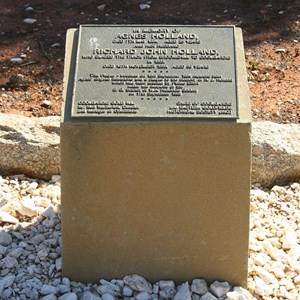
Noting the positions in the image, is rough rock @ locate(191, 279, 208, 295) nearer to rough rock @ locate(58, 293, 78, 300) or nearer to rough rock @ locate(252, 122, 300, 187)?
rough rock @ locate(58, 293, 78, 300)

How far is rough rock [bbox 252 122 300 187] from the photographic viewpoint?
5219 mm

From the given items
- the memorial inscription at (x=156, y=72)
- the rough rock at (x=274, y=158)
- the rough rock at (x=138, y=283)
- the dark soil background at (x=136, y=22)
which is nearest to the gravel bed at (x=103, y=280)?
the rough rock at (x=138, y=283)

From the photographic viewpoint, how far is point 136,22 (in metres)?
8.08

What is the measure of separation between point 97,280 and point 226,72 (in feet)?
4.68

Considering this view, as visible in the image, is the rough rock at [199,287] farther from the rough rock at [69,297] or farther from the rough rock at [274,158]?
the rough rock at [274,158]

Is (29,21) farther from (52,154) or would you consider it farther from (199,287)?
(199,287)

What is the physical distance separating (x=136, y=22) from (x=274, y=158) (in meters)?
3.45

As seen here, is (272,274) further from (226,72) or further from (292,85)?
(292,85)

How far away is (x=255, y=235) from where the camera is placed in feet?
14.8

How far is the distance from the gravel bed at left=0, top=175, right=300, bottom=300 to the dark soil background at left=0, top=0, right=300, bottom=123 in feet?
4.12

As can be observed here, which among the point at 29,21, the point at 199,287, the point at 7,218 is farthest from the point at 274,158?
the point at 29,21

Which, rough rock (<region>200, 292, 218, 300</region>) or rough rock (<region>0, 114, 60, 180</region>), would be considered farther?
rough rock (<region>0, 114, 60, 180</region>)

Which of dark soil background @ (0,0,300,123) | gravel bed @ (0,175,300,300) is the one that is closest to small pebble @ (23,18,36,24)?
dark soil background @ (0,0,300,123)

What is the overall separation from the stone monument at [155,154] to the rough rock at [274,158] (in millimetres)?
1433
